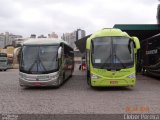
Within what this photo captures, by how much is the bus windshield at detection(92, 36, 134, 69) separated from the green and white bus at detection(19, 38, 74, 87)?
94.0 inches

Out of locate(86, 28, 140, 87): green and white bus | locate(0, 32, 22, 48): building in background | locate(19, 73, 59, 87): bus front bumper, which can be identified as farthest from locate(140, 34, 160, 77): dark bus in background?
locate(0, 32, 22, 48): building in background

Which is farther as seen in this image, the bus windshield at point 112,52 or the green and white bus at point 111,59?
the bus windshield at point 112,52

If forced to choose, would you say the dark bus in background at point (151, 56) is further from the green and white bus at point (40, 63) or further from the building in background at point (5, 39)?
the building in background at point (5, 39)

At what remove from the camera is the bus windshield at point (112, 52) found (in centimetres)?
1903

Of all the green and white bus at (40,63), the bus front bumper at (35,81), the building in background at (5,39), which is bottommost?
the bus front bumper at (35,81)

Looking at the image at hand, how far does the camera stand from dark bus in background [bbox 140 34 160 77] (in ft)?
87.5

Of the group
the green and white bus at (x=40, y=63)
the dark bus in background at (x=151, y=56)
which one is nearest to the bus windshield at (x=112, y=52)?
the green and white bus at (x=40, y=63)

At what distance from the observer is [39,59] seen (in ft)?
67.7

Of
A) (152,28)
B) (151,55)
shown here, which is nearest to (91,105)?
(151,55)

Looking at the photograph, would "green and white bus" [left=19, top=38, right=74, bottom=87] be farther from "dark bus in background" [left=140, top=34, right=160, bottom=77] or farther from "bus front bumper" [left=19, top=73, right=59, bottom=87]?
"dark bus in background" [left=140, top=34, right=160, bottom=77]

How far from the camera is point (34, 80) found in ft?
65.5

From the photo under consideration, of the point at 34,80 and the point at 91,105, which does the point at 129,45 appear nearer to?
the point at 34,80

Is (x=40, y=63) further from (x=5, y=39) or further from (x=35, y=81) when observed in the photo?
(x=5, y=39)

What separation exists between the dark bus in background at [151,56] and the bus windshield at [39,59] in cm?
864
